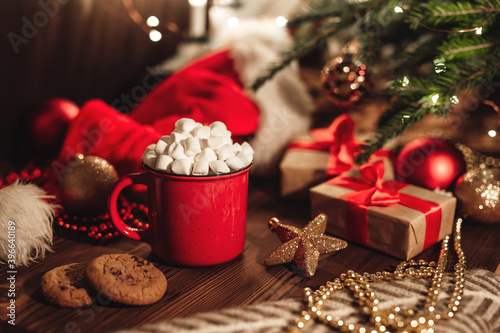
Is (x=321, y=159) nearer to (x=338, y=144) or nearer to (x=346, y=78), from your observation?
(x=338, y=144)

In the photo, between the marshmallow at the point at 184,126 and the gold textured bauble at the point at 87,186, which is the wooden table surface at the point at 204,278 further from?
the marshmallow at the point at 184,126

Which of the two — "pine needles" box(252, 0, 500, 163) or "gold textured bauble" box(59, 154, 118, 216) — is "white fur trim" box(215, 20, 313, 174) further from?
"gold textured bauble" box(59, 154, 118, 216)

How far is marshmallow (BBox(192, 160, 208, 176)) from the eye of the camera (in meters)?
0.59

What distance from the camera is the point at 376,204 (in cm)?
72

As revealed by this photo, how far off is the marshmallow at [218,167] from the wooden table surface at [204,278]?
0.16 metres

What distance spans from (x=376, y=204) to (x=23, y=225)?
58 cm

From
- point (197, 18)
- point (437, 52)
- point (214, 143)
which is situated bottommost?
point (214, 143)

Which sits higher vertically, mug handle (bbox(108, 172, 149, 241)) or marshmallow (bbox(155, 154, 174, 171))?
marshmallow (bbox(155, 154, 174, 171))

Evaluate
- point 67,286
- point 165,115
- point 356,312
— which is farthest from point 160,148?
point 165,115

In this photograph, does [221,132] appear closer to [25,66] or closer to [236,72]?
[236,72]

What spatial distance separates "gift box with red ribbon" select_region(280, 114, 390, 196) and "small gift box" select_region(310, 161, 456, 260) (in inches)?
3.4

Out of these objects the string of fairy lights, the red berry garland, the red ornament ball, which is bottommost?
the red berry garland

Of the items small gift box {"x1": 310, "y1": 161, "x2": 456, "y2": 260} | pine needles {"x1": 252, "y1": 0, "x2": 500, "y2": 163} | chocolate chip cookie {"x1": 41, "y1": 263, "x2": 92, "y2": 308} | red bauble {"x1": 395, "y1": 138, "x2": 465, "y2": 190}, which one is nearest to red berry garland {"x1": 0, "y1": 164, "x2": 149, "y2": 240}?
chocolate chip cookie {"x1": 41, "y1": 263, "x2": 92, "y2": 308}

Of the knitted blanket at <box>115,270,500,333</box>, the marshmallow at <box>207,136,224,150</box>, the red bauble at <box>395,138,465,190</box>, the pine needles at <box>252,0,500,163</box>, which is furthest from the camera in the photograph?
the red bauble at <box>395,138,465,190</box>
